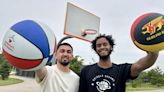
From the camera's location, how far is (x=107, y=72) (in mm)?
3834

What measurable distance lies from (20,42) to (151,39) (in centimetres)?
146

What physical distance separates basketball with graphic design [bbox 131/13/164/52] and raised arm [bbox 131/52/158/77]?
0.07 metres

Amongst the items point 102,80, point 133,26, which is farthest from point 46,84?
point 133,26

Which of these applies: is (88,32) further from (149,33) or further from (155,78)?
(155,78)

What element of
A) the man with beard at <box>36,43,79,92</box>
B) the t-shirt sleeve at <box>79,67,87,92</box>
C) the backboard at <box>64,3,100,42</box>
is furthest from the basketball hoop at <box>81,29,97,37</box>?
the t-shirt sleeve at <box>79,67,87,92</box>

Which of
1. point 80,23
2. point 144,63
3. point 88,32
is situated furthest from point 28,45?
point 88,32

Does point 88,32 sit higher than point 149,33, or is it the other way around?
point 88,32

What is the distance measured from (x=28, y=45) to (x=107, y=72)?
0.96 m

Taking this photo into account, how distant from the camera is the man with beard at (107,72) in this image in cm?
375

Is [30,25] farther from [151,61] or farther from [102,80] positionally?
[151,61]

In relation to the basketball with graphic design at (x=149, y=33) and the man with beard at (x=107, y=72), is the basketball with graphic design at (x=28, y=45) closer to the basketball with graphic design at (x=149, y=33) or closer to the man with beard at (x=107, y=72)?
the man with beard at (x=107, y=72)

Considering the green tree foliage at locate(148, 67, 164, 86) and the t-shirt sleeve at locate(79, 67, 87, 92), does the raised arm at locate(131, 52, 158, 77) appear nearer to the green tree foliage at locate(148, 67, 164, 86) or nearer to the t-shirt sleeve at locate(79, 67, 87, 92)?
the t-shirt sleeve at locate(79, 67, 87, 92)

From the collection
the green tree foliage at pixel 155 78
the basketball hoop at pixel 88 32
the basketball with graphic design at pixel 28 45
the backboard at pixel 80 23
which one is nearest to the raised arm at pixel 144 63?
the basketball with graphic design at pixel 28 45

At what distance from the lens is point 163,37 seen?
3.67m
